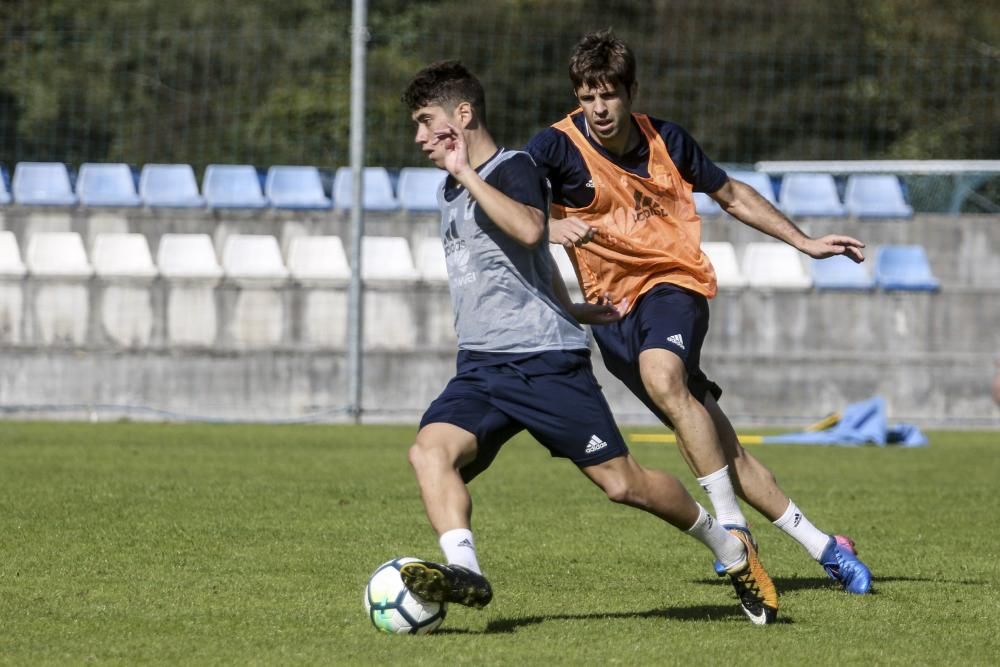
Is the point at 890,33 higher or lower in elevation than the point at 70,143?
higher

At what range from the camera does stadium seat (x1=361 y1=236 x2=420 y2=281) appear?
1692 cm

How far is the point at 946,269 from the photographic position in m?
18.0

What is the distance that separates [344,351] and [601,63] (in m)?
10.8

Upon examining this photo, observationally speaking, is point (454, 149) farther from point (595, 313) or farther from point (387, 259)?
point (387, 259)

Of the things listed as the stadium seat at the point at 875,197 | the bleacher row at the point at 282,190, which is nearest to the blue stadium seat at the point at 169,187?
the bleacher row at the point at 282,190

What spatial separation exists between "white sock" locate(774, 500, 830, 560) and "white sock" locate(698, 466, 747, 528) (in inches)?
13.6

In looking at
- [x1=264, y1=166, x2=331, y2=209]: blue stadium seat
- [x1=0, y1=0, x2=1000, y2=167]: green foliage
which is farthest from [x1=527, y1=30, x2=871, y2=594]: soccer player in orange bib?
[x1=0, y1=0, x2=1000, y2=167]: green foliage

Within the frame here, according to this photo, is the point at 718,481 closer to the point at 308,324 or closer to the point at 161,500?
the point at 161,500

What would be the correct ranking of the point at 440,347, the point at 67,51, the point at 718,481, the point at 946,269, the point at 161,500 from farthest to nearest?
the point at 67,51 < the point at 946,269 < the point at 440,347 < the point at 161,500 < the point at 718,481

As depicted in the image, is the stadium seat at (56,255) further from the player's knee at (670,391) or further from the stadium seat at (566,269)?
the player's knee at (670,391)

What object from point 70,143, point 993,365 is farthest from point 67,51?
point 993,365

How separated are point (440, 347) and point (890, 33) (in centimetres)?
2378

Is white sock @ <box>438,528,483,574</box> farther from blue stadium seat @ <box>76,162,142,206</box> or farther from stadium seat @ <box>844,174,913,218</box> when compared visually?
stadium seat @ <box>844,174,913,218</box>

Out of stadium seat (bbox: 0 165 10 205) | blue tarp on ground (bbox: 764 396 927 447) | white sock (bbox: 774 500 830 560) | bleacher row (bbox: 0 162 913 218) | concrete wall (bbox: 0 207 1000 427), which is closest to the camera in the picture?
white sock (bbox: 774 500 830 560)
